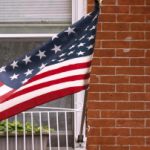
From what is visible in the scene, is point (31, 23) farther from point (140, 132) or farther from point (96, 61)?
point (140, 132)

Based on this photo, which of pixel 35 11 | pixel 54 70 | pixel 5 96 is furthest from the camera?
pixel 35 11

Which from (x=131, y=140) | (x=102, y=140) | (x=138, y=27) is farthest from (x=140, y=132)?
(x=138, y=27)

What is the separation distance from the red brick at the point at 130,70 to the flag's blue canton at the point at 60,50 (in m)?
1.34

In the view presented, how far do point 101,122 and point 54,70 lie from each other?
4.82 feet

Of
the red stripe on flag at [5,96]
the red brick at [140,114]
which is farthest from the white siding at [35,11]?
the red stripe on flag at [5,96]

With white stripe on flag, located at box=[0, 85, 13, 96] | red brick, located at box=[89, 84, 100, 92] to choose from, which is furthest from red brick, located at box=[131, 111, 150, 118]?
white stripe on flag, located at box=[0, 85, 13, 96]

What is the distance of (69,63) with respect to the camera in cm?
490

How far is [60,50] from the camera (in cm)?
491

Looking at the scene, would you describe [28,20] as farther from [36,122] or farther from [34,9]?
[36,122]

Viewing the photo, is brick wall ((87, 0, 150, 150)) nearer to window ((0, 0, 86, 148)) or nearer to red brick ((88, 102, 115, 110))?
red brick ((88, 102, 115, 110))

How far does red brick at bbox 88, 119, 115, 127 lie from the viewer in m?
6.19

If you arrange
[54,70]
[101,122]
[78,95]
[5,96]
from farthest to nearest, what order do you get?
[78,95], [101,122], [54,70], [5,96]

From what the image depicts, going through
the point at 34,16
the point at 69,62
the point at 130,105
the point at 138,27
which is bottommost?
the point at 130,105

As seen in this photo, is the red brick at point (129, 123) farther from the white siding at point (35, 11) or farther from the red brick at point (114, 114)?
the white siding at point (35, 11)
